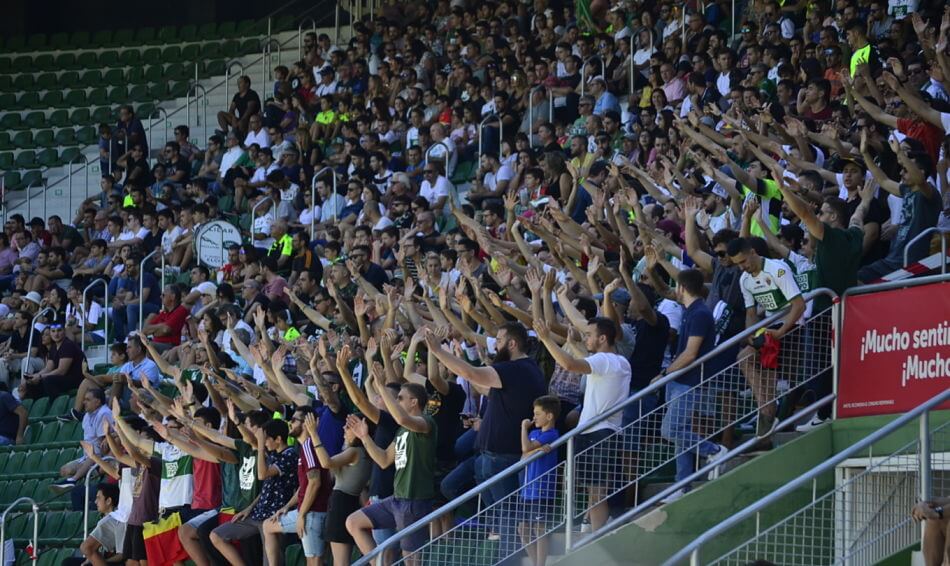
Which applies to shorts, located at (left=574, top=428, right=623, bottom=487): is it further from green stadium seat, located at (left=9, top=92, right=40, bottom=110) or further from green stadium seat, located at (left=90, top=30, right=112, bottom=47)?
green stadium seat, located at (left=90, top=30, right=112, bottom=47)

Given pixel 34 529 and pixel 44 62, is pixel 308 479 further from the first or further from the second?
pixel 44 62

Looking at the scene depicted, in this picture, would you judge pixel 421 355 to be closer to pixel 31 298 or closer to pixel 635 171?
pixel 635 171

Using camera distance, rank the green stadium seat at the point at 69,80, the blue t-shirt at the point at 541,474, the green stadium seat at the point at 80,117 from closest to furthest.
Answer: the blue t-shirt at the point at 541,474 < the green stadium seat at the point at 80,117 < the green stadium seat at the point at 69,80

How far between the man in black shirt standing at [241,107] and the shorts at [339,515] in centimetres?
1289

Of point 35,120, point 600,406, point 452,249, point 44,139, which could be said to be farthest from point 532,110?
point 35,120

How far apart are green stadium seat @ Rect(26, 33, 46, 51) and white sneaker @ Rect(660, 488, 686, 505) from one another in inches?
872

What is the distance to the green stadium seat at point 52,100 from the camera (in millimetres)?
28516

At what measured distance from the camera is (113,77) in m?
28.8

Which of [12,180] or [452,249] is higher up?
[12,180]

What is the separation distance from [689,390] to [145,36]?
70.0 feet

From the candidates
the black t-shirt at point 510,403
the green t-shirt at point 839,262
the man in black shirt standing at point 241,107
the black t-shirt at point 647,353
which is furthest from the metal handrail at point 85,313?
the green t-shirt at point 839,262

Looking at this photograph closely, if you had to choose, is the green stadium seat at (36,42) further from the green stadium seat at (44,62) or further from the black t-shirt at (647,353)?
the black t-shirt at (647,353)

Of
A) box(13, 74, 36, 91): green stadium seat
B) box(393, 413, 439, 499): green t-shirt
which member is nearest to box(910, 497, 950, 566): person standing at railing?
box(393, 413, 439, 499): green t-shirt

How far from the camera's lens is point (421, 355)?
13.6m
